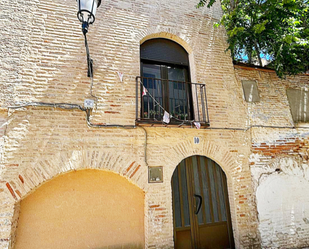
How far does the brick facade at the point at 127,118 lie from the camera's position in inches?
117

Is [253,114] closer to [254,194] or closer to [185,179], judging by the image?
[254,194]

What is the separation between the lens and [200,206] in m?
3.66

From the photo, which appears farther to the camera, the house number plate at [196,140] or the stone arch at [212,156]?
the house number plate at [196,140]

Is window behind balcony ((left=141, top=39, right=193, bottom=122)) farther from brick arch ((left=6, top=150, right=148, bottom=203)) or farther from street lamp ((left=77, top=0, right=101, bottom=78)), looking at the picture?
street lamp ((left=77, top=0, right=101, bottom=78))

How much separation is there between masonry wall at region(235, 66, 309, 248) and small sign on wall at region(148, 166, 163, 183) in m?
2.04

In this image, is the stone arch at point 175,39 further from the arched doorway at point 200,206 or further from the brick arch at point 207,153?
the arched doorway at point 200,206

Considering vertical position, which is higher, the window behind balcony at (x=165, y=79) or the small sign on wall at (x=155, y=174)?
the window behind balcony at (x=165, y=79)

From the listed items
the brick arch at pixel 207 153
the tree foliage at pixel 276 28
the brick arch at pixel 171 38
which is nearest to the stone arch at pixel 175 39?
the brick arch at pixel 171 38

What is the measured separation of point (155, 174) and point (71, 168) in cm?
143

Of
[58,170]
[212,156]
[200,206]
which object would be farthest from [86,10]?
[200,206]

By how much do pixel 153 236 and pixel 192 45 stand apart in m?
4.09

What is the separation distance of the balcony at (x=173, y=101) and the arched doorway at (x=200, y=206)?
0.88 m

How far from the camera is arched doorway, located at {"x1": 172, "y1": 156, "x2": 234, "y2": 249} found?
351 cm

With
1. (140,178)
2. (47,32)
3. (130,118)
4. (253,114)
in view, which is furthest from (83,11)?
(253,114)
